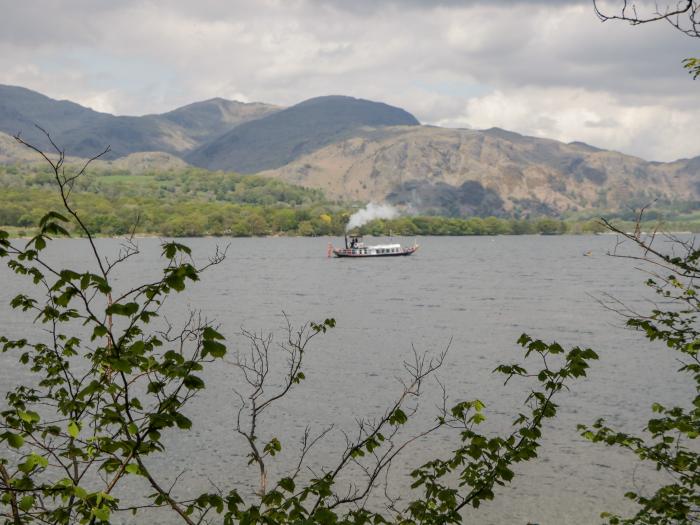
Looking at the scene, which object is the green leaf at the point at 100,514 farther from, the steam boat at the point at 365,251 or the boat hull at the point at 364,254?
the boat hull at the point at 364,254

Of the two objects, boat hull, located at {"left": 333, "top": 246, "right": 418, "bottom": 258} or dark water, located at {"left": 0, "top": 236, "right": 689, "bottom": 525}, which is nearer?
dark water, located at {"left": 0, "top": 236, "right": 689, "bottom": 525}

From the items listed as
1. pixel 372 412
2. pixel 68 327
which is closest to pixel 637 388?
pixel 372 412

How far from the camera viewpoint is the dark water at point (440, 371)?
90.0ft

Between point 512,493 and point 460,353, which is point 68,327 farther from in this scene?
point 512,493

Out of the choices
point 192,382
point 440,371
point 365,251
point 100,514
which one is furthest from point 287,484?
point 365,251

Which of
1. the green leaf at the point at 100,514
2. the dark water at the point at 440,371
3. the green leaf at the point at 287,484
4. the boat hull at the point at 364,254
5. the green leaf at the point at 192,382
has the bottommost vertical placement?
the dark water at the point at 440,371

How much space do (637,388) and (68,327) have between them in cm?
5452

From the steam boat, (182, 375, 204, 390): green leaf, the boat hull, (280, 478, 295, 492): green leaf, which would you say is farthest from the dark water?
the steam boat

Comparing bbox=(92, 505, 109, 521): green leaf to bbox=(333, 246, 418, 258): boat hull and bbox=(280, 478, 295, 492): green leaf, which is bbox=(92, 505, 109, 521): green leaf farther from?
bbox=(333, 246, 418, 258): boat hull

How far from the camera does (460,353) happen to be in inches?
2154

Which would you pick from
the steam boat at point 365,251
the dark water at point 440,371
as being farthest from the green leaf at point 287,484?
the steam boat at point 365,251

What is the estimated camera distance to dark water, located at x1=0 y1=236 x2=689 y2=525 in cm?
2744

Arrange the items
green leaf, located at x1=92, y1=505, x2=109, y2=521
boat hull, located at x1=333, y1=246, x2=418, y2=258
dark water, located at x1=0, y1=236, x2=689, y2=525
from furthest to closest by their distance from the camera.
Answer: boat hull, located at x1=333, y1=246, x2=418, y2=258 → dark water, located at x1=0, y1=236, x2=689, y2=525 → green leaf, located at x1=92, y1=505, x2=109, y2=521

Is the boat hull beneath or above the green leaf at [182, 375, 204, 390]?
beneath
